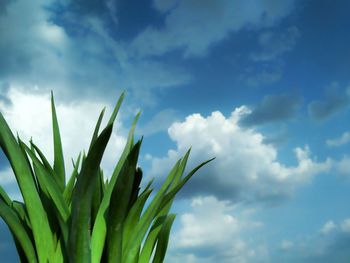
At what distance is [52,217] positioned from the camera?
9.27 feet

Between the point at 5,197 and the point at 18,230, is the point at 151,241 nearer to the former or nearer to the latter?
the point at 18,230

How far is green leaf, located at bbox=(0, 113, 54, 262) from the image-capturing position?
2658 mm

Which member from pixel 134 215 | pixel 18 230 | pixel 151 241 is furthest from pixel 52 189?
pixel 151 241

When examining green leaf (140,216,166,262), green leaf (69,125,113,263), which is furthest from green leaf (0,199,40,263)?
green leaf (140,216,166,262)

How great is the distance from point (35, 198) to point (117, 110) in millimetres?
746

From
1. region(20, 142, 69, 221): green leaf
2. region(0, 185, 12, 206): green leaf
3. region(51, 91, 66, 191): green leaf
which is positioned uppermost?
region(51, 91, 66, 191): green leaf

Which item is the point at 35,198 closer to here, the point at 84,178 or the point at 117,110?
the point at 84,178

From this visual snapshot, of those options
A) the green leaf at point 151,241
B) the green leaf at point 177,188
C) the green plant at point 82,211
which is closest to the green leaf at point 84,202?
the green plant at point 82,211

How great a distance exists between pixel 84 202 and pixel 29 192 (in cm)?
49

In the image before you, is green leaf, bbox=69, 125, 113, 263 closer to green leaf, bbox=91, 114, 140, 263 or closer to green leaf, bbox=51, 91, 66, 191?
green leaf, bbox=91, 114, 140, 263

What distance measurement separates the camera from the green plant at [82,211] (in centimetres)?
246

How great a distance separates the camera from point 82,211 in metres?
2.43

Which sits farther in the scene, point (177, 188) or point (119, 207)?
point (177, 188)

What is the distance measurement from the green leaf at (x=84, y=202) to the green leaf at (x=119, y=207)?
18 centimetres
